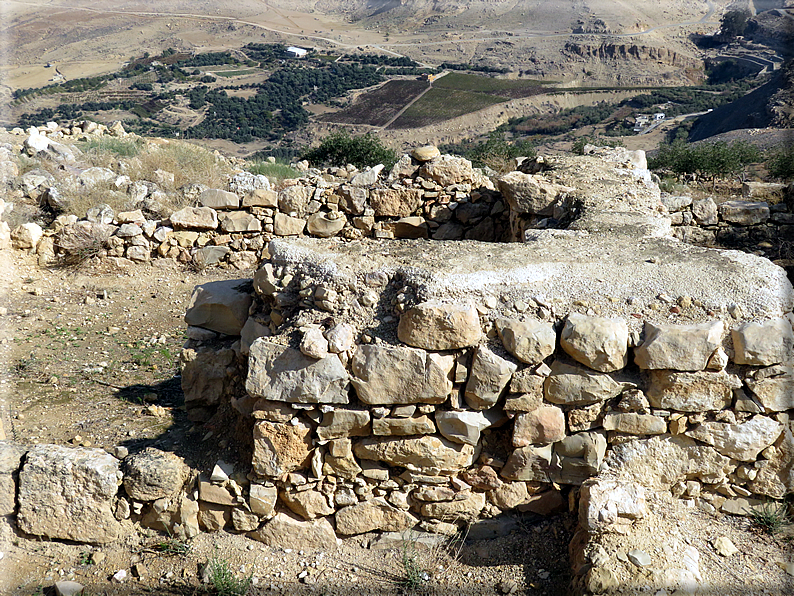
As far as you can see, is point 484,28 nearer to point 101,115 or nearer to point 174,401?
point 101,115

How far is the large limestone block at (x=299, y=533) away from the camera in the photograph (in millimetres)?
3564

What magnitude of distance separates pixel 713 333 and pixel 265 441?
256 cm

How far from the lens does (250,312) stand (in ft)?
13.9

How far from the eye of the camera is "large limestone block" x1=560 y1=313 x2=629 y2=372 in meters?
3.22

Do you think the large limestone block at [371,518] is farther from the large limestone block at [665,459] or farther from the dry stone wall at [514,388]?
the large limestone block at [665,459]

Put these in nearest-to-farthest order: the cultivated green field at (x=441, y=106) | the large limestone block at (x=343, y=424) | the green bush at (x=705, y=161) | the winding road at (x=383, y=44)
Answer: the large limestone block at (x=343, y=424) < the green bush at (x=705, y=161) < the cultivated green field at (x=441, y=106) < the winding road at (x=383, y=44)

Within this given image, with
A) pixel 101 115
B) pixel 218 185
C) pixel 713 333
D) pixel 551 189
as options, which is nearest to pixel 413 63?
pixel 101 115

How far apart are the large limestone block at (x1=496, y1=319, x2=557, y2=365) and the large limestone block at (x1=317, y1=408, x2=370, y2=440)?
911mm

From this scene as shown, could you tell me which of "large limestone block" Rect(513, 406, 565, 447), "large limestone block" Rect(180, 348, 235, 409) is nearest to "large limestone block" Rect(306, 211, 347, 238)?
"large limestone block" Rect(180, 348, 235, 409)

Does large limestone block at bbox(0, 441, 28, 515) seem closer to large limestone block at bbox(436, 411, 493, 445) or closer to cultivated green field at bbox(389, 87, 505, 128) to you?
large limestone block at bbox(436, 411, 493, 445)

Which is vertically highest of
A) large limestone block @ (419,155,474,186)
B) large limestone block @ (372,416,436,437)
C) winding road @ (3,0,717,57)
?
winding road @ (3,0,717,57)

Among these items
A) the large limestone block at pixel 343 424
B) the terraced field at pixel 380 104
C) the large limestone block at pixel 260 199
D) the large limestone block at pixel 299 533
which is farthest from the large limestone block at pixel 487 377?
the terraced field at pixel 380 104

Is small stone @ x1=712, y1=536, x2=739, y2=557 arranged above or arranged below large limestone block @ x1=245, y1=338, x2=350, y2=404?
below

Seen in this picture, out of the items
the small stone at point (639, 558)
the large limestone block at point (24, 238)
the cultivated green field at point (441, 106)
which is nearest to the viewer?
the small stone at point (639, 558)
